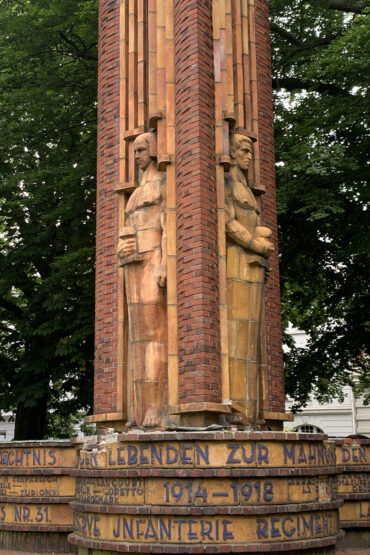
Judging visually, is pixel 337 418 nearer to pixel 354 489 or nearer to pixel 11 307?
pixel 11 307

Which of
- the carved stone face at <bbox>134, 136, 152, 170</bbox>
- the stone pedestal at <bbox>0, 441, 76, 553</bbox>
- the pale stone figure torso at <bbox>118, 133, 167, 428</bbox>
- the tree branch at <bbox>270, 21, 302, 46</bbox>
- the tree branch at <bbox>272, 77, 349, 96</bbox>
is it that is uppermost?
the tree branch at <bbox>270, 21, 302, 46</bbox>

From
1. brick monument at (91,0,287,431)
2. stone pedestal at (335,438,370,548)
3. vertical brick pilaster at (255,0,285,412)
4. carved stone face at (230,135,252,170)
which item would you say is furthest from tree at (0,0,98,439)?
stone pedestal at (335,438,370,548)

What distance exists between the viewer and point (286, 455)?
8180 mm

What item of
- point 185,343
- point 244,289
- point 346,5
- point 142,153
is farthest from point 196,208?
point 346,5

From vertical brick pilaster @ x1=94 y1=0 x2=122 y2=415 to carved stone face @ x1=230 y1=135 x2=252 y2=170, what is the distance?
76.6 inches

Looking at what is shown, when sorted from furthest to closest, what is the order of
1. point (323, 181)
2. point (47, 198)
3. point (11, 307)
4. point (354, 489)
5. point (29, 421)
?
point (11, 307) < point (29, 421) < point (47, 198) < point (323, 181) < point (354, 489)

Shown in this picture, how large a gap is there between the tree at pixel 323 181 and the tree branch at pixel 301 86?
0.09ft

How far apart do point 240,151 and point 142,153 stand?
1.44 m

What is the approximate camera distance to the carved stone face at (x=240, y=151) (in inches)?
423

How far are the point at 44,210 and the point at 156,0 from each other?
8.07 m

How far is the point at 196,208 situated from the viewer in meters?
9.73

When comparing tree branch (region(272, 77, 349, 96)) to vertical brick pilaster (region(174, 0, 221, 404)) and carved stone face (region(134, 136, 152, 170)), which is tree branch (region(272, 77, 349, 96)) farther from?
carved stone face (region(134, 136, 152, 170))

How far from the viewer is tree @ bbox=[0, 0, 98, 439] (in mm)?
16938

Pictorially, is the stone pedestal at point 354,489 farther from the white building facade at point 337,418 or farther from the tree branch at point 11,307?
the white building facade at point 337,418
